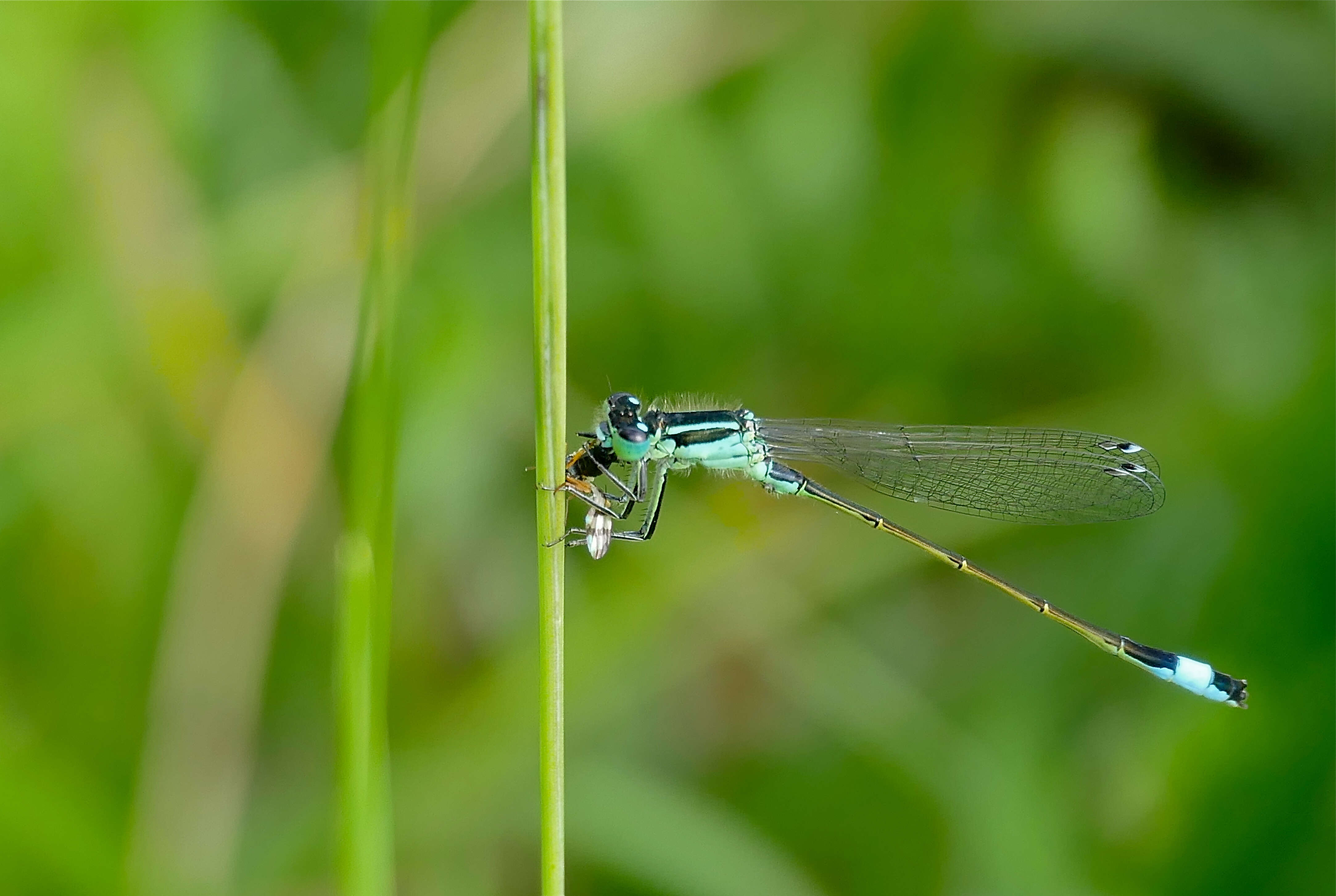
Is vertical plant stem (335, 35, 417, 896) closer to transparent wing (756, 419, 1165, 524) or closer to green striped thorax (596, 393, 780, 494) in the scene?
green striped thorax (596, 393, 780, 494)

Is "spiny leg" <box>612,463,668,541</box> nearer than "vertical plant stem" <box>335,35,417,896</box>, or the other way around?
"vertical plant stem" <box>335,35,417,896</box>

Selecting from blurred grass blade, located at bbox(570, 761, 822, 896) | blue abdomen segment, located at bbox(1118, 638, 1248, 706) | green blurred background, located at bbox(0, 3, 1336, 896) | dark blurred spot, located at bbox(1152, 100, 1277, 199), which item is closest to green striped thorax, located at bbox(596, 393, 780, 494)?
green blurred background, located at bbox(0, 3, 1336, 896)

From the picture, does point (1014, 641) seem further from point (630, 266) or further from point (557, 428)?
point (557, 428)

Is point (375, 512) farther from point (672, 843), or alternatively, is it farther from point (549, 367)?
point (672, 843)

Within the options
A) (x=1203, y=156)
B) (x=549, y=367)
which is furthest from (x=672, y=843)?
(x=1203, y=156)


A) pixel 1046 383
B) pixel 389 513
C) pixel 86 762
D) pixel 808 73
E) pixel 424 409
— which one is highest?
pixel 808 73

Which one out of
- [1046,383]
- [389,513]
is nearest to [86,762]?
[389,513]
